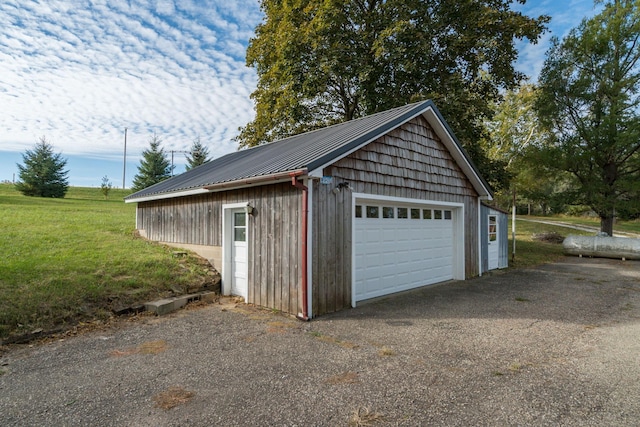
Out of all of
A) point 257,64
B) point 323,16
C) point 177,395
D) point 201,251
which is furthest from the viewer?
point 257,64

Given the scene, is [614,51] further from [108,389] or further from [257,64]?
[108,389]

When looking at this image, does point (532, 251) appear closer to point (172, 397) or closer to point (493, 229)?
point (493, 229)

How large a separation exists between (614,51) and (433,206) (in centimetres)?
1532

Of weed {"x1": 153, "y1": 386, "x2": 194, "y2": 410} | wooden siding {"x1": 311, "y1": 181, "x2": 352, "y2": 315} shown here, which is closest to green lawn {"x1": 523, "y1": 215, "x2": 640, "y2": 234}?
wooden siding {"x1": 311, "y1": 181, "x2": 352, "y2": 315}

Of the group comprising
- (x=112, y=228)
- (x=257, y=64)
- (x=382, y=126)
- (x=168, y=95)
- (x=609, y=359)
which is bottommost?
(x=609, y=359)

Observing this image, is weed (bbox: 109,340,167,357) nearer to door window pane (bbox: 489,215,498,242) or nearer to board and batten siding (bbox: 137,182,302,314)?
board and batten siding (bbox: 137,182,302,314)

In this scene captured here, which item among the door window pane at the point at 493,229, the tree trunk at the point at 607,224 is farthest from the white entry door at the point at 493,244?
the tree trunk at the point at 607,224

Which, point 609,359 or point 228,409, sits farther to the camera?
point 609,359

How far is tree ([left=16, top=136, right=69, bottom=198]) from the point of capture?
25.5m

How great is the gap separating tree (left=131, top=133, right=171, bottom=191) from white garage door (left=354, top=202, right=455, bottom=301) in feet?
82.4

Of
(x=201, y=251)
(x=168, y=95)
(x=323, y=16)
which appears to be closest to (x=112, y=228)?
(x=168, y=95)

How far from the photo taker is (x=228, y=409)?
3.01 m

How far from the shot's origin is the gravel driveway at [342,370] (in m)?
2.95

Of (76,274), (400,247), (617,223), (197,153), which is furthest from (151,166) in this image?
(617,223)
